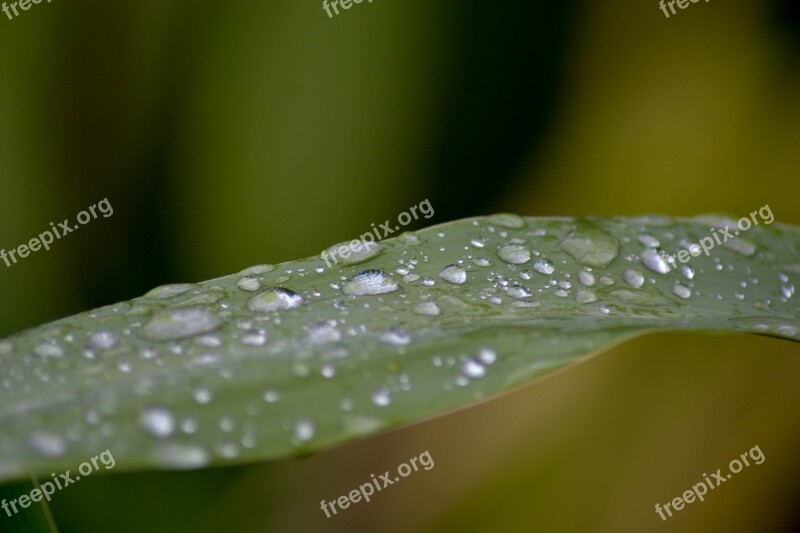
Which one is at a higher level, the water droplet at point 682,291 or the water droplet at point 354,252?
the water droplet at point 354,252

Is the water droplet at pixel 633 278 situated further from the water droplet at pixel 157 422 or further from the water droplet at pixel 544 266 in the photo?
the water droplet at pixel 157 422

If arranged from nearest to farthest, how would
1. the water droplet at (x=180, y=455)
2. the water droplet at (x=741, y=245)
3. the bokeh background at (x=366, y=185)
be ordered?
the water droplet at (x=180, y=455), the water droplet at (x=741, y=245), the bokeh background at (x=366, y=185)

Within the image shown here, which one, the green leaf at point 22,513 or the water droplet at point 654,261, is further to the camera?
the water droplet at point 654,261

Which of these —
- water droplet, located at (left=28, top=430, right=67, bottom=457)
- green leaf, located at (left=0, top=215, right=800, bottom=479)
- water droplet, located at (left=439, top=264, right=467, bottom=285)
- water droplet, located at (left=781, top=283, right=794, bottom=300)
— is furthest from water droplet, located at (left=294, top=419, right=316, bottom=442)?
water droplet, located at (left=781, top=283, right=794, bottom=300)

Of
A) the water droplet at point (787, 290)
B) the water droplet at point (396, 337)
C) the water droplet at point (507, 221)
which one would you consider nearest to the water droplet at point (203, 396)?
the water droplet at point (396, 337)

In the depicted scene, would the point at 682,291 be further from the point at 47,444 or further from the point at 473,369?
the point at 47,444

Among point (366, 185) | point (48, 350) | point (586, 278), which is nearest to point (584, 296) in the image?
point (586, 278)
